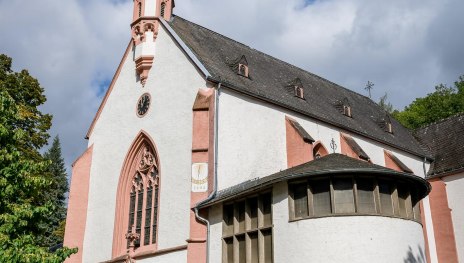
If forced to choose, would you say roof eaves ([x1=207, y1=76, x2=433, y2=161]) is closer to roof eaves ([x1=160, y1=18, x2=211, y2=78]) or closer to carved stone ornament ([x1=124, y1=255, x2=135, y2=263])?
roof eaves ([x1=160, y1=18, x2=211, y2=78])

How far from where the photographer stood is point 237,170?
19.7 m

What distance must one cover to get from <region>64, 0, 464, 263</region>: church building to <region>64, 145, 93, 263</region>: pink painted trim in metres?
0.06

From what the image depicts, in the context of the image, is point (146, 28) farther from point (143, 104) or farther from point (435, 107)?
point (435, 107)

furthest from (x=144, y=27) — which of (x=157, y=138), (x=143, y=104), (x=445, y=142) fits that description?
(x=445, y=142)

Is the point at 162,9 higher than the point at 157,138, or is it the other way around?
the point at 162,9

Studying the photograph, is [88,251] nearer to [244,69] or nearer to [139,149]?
[139,149]

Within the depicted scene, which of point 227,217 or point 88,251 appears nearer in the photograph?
point 227,217

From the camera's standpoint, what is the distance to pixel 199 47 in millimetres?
23172

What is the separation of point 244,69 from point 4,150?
1100 cm

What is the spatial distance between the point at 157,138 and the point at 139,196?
98.4 inches

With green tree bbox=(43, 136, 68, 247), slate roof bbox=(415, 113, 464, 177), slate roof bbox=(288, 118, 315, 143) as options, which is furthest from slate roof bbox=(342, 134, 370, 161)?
green tree bbox=(43, 136, 68, 247)

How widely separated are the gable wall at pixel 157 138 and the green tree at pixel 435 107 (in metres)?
24.2

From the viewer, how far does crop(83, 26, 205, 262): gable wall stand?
19922 millimetres

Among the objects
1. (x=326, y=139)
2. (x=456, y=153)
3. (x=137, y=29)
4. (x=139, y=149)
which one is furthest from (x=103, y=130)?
(x=456, y=153)
